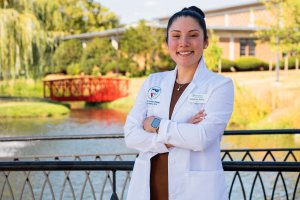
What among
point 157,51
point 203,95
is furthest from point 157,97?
point 157,51

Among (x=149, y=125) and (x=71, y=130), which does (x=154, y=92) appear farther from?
(x=71, y=130)

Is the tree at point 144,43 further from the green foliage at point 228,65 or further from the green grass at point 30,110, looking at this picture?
the green grass at point 30,110

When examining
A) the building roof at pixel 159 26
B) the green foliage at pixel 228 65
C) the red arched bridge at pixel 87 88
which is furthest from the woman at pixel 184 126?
the green foliage at pixel 228 65

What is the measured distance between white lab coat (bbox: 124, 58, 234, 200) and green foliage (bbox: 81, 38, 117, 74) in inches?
1212

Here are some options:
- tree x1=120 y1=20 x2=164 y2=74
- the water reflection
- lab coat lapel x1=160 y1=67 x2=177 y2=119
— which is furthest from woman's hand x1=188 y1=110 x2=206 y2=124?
Result: tree x1=120 y1=20 x2=164 y2=74

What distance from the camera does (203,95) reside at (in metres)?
2.04

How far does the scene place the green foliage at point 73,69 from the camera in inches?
1342

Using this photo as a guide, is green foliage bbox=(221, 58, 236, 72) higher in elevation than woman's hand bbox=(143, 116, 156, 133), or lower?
lower

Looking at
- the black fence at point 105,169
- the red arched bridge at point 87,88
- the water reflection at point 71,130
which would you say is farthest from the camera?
the red arched bridge at point 87,88

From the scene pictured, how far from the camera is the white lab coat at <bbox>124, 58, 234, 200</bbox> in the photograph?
1984 millimetres

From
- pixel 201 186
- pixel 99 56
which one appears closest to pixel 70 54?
pixel 99 56

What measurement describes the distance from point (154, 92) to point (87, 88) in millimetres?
26838

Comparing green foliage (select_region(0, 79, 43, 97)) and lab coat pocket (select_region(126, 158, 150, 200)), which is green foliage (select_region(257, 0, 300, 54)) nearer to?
green foliage (select_region(0, 79, 43, 97))

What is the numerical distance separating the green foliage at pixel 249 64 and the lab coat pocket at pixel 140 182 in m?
31.6
